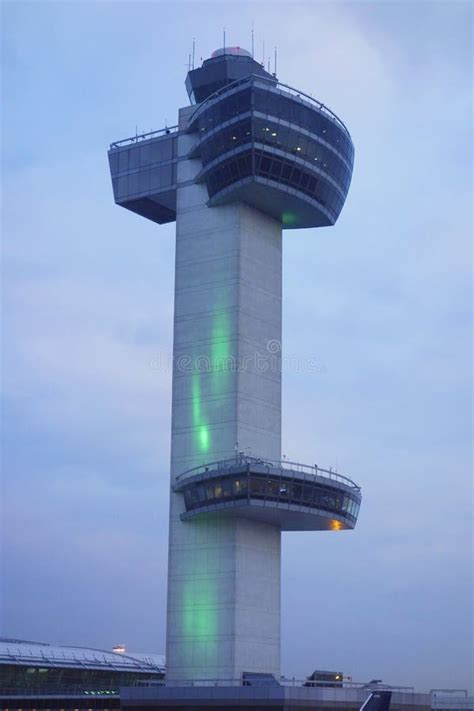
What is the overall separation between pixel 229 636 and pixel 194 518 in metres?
12.1

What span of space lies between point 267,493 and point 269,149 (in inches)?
1403

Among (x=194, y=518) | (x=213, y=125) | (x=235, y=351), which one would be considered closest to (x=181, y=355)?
(x=235, y=351)

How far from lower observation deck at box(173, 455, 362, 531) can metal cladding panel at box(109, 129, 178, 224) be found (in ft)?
111

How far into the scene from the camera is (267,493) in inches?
4008

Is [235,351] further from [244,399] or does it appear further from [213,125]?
[213,125]

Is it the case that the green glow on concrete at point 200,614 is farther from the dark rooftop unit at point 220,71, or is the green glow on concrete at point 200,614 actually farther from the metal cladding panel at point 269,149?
the dark rooftop unit at point 220,71

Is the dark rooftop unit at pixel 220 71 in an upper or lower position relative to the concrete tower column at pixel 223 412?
upper

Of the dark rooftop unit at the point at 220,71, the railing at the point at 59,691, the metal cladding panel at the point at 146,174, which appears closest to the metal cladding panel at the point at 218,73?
the dark rooftop unit at the point at 220,71

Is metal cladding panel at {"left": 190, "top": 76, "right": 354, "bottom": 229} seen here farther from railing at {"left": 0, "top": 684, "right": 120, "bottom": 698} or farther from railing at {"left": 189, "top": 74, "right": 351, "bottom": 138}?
railing at {"left": 0, "top": 684, "right": 120, "bottom": 698}

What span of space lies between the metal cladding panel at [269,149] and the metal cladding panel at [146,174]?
524cm

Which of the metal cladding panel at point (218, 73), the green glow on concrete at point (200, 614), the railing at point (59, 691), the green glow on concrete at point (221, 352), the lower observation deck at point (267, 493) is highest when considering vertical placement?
the metal cladding panel at point (218, 73)

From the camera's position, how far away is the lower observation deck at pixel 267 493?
333ft

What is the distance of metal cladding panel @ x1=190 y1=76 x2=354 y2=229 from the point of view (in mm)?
111562

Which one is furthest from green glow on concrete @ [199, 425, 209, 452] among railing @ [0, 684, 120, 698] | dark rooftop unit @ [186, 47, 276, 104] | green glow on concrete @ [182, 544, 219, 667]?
railing @ [0, 684, 120, 698]
